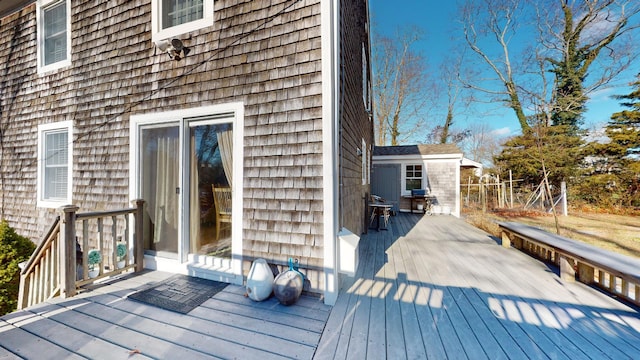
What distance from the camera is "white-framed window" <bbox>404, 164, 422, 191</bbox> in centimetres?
959

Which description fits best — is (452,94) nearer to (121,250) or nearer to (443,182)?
(443,182)

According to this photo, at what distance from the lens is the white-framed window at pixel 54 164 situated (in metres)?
4.11

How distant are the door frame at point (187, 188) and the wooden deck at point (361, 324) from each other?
0.80ft

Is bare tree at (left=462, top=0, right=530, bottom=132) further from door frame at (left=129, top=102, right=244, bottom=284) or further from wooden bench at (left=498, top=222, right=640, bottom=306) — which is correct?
door frame at (left=129, top=102, right=244, bottom=284)

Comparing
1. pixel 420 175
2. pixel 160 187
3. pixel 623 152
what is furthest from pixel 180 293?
pixel 623 152

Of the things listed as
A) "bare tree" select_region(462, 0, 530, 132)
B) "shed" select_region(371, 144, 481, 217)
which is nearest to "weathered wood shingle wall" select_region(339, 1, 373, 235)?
"shed" select_region(371, 144, 481, 217)

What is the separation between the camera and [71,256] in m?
2.61

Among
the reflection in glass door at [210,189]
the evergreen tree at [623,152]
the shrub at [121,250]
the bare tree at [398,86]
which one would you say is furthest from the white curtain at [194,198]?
the evergreen tree at [623,152]

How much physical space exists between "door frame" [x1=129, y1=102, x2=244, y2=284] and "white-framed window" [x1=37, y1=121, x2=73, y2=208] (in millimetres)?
1614

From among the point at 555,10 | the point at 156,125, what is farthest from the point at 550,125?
the point at 156,125

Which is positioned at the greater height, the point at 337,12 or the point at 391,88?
the point at 391,88

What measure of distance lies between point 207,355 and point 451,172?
9.63 meters

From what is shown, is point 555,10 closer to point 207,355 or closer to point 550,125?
point 550,125

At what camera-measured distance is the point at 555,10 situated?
11477 mm
